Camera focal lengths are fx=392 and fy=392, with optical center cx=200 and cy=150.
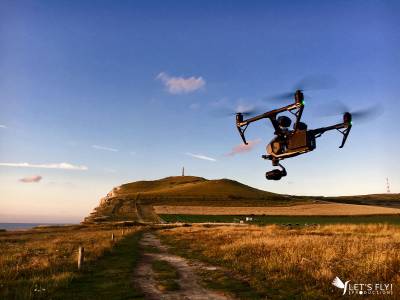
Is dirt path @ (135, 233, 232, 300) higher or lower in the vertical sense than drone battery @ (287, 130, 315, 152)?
lower

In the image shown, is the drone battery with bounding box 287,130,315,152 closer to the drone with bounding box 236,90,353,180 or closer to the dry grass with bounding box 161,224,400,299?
the drone with bounding box 236,90,353,180

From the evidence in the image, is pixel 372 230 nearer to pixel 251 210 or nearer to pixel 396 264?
pixel 396 264

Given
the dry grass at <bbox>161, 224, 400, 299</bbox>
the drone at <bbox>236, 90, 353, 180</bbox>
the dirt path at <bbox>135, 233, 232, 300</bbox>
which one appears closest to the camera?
the dirt path at <bbox>135, 233, 232, 300</bbox>

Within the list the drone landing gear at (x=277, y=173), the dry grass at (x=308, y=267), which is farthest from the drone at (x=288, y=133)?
the dry grass at (x=308, y=267)

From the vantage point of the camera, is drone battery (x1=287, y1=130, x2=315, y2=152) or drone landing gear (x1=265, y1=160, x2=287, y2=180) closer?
drone battery (x1=287, y1=130, x2=315, y2=152)

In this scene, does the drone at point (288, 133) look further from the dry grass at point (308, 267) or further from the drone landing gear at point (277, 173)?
the dry grass at point (308, 267)

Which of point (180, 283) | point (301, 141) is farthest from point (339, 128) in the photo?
point (180, 283)

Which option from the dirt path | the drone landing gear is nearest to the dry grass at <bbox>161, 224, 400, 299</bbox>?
the dirt path

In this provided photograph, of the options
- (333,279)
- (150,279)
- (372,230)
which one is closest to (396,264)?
(333,279)
